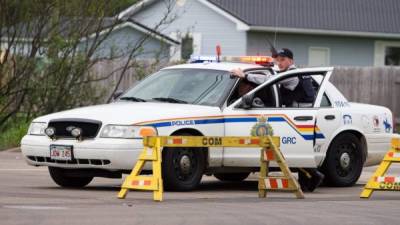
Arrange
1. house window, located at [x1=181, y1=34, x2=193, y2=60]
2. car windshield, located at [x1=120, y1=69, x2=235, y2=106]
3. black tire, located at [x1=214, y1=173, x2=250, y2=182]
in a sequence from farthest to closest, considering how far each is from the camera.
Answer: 1. house window, located at [x1=181, y1=34, x2=193, y2=60]
2. black tire, located at [x1=214, y1=173, x2=250, y2=182]
3. car windshield, located at [x1=120, y1=69, x2=235, y2=106]

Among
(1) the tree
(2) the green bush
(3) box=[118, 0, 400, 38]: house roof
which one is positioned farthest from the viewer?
(3) box=[118, 0, 400, 38]: house roof

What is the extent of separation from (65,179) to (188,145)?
217cm

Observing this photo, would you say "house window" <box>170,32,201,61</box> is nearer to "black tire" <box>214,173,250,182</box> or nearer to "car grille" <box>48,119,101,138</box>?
"black tire" <box>214,173,250,182</box>

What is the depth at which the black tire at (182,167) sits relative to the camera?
1327 cm

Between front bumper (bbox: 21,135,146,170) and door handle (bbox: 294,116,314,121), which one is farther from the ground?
door handle (bbox: 294,116,314,121)

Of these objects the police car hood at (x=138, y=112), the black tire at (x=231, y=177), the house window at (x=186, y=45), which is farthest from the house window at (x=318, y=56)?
the police car hood at (x=138, y=112)

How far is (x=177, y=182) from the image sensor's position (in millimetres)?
13422

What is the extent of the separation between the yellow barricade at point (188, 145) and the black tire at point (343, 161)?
189 cm

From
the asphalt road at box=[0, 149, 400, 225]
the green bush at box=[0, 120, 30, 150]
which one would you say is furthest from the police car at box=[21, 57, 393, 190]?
the green bush at box=[0, 120, 30, 150]

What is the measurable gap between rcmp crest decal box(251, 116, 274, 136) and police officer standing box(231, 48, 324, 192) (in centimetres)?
62

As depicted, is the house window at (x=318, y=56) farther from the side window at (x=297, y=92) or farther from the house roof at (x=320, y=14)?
the side window at (x=297, y=92)

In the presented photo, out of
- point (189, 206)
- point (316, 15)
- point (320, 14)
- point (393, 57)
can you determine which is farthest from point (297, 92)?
point (393, 57)

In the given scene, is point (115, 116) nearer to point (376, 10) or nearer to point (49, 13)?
point (49, 13)

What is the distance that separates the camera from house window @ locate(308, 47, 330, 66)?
41.0m
